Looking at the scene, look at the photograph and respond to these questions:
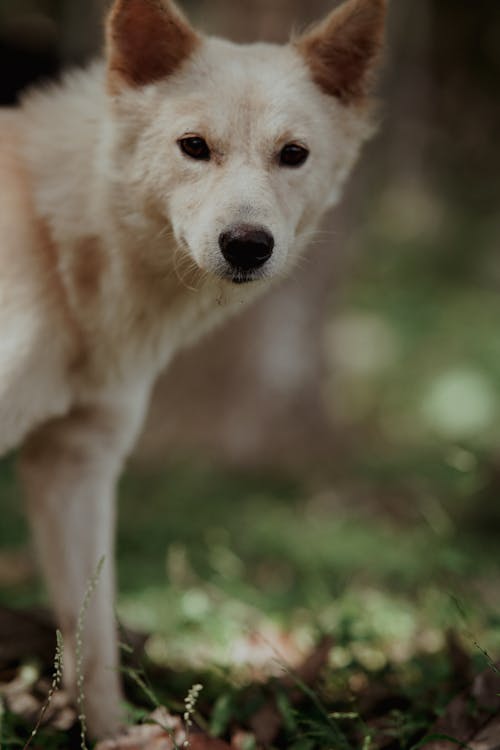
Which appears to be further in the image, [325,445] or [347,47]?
[325,445]

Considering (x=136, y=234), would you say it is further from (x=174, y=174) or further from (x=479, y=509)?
(x=479, y=509)

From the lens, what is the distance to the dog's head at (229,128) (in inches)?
107

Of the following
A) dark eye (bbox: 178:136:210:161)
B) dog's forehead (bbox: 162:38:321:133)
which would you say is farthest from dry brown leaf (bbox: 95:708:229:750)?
dog's forehead (bbox: 162:38:321:133)

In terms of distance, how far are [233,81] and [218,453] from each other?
4241 millimetres

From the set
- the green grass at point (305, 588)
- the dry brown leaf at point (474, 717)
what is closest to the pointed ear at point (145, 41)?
the green grass at point (305, 588)

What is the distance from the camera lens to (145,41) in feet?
9.54

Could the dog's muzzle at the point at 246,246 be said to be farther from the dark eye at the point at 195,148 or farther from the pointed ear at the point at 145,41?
the pointed ear at the point at 145,41

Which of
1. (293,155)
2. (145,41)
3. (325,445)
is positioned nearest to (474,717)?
(293,155)

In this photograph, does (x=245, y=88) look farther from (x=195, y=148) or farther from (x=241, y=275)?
(x=241, y=275)

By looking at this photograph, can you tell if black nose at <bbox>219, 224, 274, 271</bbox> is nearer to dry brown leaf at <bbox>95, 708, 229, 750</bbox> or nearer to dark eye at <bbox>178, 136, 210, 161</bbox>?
dark eye at <bbox>178, 136, 210, 161</bbox>

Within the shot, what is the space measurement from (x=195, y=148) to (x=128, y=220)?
348mm

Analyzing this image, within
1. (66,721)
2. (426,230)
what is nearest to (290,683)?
(66,721)

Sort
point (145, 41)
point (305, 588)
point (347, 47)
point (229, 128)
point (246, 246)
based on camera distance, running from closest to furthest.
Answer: point (246, 246), point (229, 128), point (145, 41), point (347, 47), point (305, 588)

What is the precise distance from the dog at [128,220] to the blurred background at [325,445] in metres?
0.70
